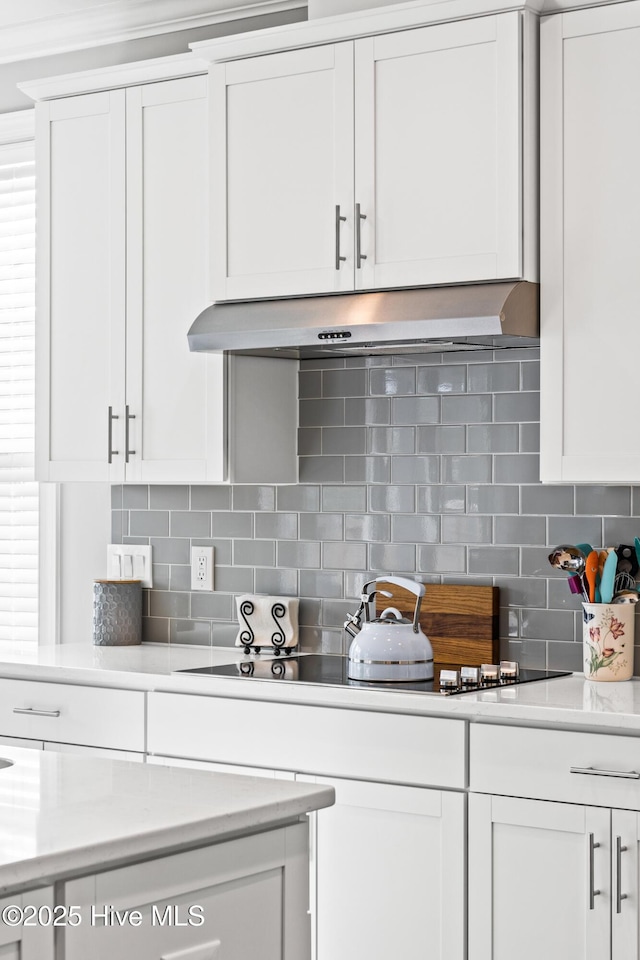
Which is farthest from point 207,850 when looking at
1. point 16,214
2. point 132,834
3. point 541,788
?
point 16,214

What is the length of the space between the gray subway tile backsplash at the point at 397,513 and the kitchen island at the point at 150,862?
164 centimetres

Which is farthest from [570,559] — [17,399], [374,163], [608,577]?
[17,399]

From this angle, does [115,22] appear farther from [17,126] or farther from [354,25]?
[354,25]

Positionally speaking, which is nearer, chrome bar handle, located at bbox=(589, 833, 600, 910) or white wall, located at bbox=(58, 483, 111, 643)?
chrome bar handle, located at bbox=(589, 833, 600, 910)

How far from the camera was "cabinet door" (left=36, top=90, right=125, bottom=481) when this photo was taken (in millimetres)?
3738

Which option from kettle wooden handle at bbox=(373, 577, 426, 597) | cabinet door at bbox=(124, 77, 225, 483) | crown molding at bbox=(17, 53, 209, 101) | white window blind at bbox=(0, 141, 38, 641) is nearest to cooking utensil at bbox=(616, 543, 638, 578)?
kettle wooden handle at bbox=(373, 577, 426, 597)

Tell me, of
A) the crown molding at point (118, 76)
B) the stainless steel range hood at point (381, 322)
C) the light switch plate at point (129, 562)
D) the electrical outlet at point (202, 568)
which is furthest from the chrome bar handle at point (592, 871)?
the crown molding at point (118, 76)

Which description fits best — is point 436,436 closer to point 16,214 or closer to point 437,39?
point 437,39

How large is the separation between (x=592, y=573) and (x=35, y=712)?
153 cm

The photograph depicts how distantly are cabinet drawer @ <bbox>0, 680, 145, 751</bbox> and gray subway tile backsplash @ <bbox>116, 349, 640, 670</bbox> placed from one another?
0.57 m

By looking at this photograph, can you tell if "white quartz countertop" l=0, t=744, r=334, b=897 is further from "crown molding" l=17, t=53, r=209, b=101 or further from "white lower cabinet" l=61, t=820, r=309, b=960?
"crown molding" l=17, t=53, r=209, b=101

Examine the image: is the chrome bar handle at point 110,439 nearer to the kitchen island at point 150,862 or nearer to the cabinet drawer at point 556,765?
the cabinet drawer at point 556,765

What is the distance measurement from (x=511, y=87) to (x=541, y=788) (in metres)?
1.57

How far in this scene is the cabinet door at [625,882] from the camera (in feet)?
8.59
